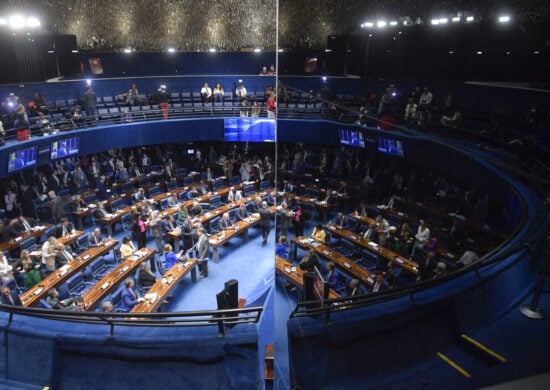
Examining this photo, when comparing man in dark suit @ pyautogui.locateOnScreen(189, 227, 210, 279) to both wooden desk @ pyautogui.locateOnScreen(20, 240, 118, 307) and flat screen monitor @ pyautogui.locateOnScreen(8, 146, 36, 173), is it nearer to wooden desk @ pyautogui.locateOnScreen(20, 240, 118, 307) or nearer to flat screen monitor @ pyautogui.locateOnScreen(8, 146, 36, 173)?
wooden desk @ pyautogui.locateOnScreen(20, 240, 118, 307)

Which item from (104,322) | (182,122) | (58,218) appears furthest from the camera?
(182,122)

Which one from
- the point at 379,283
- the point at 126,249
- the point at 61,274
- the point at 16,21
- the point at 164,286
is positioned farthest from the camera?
the point at 16,21

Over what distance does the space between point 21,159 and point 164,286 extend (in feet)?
23.0

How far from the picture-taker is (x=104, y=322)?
4.48 m

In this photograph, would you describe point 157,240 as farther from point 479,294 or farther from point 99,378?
point 479,294

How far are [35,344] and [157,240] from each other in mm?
6080

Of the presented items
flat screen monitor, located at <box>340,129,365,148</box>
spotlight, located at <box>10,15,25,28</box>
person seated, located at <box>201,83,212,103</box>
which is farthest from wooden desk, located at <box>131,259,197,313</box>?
spotlight, located at <box>10,15,25,28</box>

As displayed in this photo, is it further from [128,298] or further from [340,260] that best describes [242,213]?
[128,298]

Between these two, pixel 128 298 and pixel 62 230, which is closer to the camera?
pixel 128 298

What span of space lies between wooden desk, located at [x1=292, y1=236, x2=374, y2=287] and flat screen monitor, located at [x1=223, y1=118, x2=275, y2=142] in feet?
23.9

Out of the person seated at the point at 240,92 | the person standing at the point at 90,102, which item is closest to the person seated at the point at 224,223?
the person standing at the point at 90,102

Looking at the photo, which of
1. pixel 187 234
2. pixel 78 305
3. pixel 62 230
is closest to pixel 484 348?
pixel 78 305

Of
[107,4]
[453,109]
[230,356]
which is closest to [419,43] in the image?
[453,109]

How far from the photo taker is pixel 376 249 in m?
9.16
